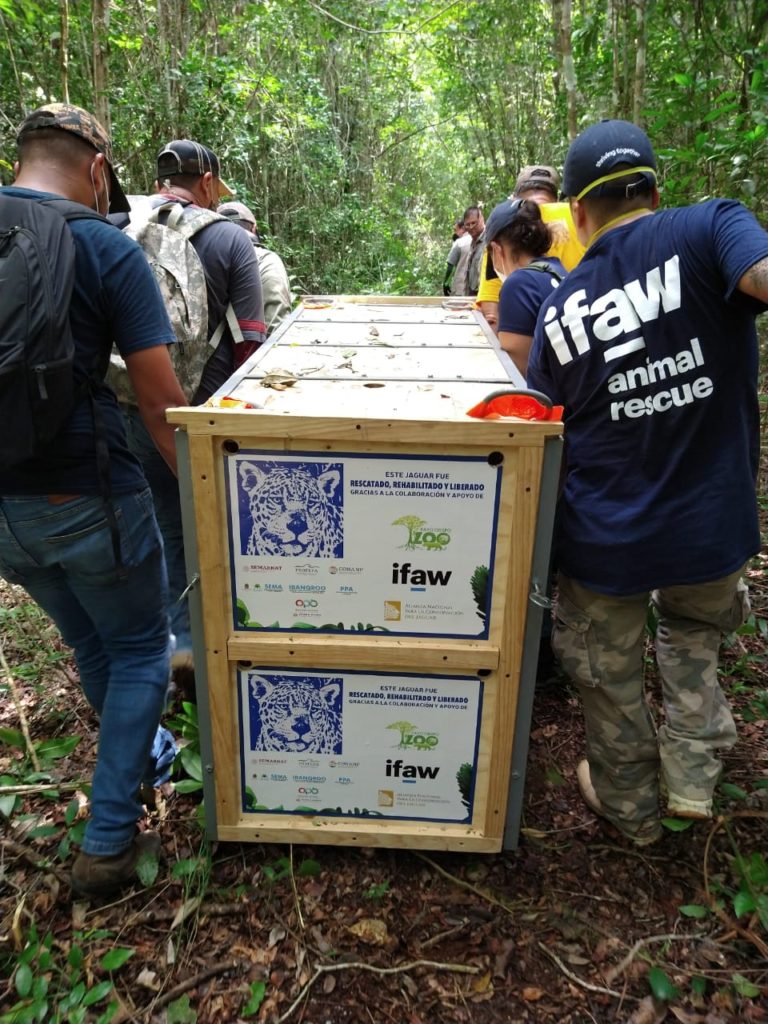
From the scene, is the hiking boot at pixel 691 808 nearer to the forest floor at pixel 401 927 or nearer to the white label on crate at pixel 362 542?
the forest floor at pixel 401 927

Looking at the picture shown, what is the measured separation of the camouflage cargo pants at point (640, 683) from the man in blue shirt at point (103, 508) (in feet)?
4.21

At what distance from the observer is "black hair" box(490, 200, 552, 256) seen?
111 inches

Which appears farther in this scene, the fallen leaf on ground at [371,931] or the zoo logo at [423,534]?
the fallen leaf on ground at [371,931]

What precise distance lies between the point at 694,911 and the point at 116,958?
1.58 meters

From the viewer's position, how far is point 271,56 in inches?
386

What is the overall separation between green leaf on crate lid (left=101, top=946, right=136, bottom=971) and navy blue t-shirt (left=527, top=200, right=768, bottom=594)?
5.29 ft

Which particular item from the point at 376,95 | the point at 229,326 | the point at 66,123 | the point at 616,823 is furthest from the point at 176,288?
the point at 376,95

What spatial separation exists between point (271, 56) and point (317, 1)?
3.40ft

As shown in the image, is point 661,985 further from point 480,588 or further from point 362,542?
point 362,542

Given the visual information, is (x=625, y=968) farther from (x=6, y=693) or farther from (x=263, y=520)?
(x=6, y=693)

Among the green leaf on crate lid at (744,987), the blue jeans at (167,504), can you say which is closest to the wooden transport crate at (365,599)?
the green leaf on crate lid at (744,987)

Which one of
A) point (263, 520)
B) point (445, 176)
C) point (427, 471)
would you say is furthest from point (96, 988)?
point (445, 176)

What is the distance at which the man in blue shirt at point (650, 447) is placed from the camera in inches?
67.5

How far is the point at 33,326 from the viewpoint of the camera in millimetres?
1550
